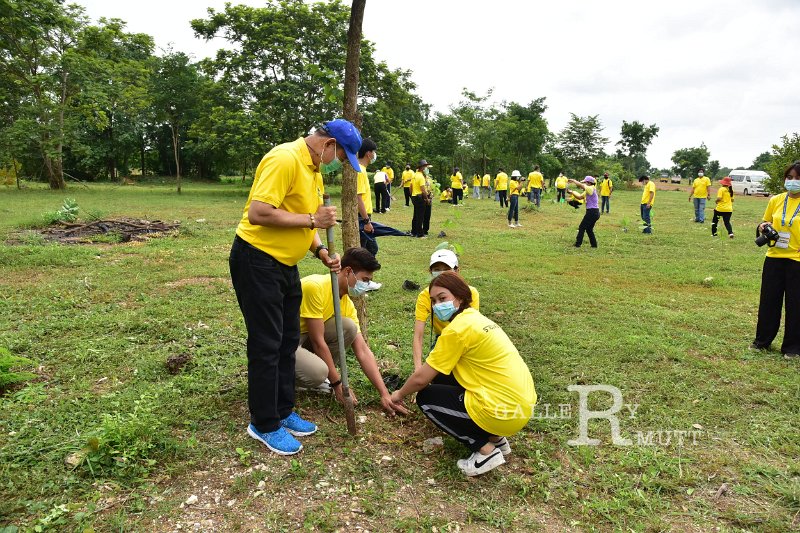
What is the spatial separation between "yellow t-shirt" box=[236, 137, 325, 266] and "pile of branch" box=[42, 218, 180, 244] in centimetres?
877

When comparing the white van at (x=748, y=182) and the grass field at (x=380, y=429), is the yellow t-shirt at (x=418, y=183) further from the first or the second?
the white van at (x=748, y=182)

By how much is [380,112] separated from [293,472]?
22287 mm

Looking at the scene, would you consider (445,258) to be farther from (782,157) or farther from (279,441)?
(782,157)

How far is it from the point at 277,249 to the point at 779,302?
490 cm

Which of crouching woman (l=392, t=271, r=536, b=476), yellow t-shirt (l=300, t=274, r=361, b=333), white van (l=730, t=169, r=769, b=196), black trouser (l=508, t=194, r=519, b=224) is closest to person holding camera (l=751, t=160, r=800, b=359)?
crouching woman (l=392, t=271, r=536, b=476)

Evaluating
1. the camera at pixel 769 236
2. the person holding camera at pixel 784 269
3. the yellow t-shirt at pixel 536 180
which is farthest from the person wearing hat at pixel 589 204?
the yellow t-shirt at pixel 536 180

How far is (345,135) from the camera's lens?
2.89 m

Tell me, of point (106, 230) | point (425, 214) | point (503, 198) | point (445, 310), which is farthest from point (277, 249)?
point (503, 198)

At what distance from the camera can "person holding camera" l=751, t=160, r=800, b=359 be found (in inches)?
184

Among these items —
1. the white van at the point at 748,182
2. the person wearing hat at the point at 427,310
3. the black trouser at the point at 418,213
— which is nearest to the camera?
the person wearing hat at the point at 427,310

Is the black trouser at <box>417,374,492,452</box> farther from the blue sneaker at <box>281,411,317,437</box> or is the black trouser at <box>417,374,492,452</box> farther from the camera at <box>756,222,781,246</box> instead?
the camera at <box>756,222,781,246</box>

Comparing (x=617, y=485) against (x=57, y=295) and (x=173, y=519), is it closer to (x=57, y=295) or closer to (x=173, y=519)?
(x=173, y=519)

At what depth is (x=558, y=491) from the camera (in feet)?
9.51

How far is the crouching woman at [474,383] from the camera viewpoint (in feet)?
9.42
